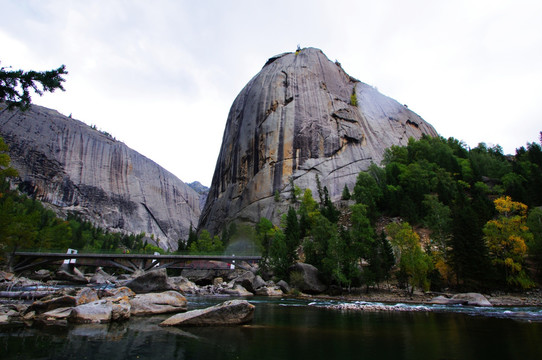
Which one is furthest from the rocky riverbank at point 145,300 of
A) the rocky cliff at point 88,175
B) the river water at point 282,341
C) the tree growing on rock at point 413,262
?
the rocky cliff at point 88,175

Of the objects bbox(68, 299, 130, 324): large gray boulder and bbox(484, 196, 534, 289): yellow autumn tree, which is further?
bbox(484, 196, 534, 289): yellow autumn tree

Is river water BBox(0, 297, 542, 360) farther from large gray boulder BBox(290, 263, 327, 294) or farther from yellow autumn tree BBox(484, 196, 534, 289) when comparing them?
large gray boulder BBox(290, 263, 327, 294)

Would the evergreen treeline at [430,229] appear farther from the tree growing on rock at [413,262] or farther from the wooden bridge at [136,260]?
the wooden bridge at [136,260]

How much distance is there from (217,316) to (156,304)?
4575mm

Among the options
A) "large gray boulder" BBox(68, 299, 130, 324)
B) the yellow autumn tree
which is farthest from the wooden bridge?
"large gray boulder" BBox(68, 299, 130, 324)

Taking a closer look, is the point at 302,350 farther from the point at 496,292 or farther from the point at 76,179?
the point at 76,179

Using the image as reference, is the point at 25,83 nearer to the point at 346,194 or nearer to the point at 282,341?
the point at 282,341

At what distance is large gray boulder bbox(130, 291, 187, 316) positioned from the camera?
540 inches

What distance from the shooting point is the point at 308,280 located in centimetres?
3073

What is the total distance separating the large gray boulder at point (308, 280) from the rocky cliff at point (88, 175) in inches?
3183

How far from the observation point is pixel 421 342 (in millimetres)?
8414

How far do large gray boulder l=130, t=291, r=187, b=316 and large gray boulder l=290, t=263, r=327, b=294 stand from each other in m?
16.8

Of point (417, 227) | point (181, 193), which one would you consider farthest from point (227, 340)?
point (181, 193)

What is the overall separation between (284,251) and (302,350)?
29336mm
